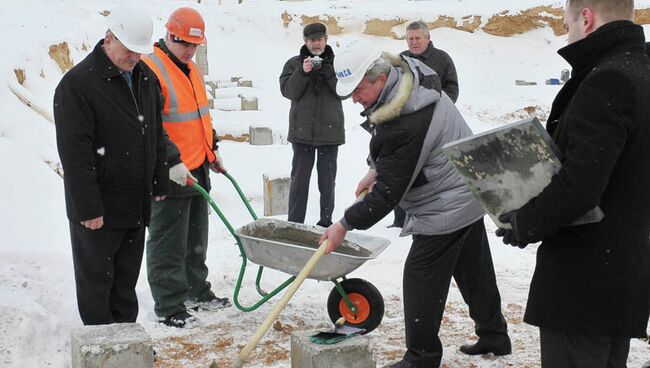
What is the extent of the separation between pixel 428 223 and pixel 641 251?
129cm

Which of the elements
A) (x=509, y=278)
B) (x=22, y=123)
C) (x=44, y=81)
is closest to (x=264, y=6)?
(x=44, y=81)

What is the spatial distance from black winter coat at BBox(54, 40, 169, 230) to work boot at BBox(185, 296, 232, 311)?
43.6 inches

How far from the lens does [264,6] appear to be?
28562 millimetres

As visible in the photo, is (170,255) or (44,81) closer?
(170,255)

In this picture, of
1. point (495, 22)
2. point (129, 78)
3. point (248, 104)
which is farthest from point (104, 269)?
point (495, 22)

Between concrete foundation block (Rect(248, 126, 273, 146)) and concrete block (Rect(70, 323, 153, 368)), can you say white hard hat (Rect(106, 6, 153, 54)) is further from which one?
concrete foundation block (Rect(248, 126, 273, 146))

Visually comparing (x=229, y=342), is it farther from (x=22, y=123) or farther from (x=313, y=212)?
(x=22, y=123)

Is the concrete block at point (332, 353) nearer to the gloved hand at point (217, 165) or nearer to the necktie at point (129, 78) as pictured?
the necktie at point (129, 78)

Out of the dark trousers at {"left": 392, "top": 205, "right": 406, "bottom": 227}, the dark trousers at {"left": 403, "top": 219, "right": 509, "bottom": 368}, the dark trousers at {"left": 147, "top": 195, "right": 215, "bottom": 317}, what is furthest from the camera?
the dark trousers at {"left": 392, "top": 205, "right": 406, "bottom": 227}

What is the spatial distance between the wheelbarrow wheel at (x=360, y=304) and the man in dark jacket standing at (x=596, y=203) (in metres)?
1.71

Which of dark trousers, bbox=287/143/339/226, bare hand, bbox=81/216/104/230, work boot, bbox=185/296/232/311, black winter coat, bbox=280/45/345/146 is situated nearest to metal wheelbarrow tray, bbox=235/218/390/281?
work boot, bbox=185/296/232/311

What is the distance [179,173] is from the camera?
4328 mm

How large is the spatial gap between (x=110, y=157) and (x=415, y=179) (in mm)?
1558

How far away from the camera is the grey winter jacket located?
3461 mm
